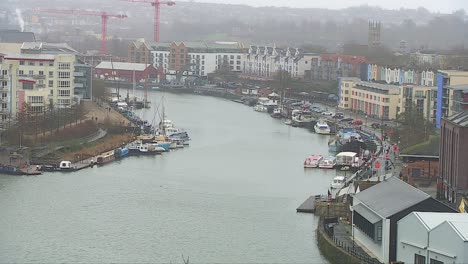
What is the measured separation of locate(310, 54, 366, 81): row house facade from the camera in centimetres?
1608

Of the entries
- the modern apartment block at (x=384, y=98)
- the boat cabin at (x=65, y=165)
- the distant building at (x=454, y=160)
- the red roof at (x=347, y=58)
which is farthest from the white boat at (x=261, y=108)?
the distant building at (x=454, y=160)

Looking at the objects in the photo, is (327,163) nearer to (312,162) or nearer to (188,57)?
(312,162)

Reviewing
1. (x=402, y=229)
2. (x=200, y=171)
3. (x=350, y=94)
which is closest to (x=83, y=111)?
(x=200, y=171)

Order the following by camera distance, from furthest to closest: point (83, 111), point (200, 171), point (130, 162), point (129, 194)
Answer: point (83, 111)
point (130, 162)
point (200, 171)
point (129, 194)

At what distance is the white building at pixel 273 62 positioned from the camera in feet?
57.8

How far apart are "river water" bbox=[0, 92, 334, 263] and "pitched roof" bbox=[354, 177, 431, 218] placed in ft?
1.18

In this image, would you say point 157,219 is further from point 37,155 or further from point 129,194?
point 37,155

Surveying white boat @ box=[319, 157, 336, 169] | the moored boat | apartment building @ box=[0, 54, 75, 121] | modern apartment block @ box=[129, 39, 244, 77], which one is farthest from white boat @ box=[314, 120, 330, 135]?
modern apartment block @ box=[129, 39, 244, 77]

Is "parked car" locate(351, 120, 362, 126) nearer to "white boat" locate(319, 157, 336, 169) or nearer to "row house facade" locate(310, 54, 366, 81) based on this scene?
"white boat" locate(319, 157, 336, 169)

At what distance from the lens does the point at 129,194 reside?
23.9ft

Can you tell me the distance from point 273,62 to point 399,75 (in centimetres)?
438

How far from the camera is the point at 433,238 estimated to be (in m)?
5.00

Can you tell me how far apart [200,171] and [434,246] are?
3.57 meters

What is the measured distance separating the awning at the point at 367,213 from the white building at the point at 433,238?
23cm
